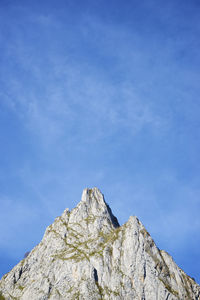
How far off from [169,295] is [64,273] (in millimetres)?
61657

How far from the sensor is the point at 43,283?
194m

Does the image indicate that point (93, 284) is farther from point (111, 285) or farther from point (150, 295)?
point (150, 295)

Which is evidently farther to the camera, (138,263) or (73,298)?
(138,263)

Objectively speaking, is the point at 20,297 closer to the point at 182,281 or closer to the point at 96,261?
the point at 96,261

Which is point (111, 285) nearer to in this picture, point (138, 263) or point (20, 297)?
point (138, 263)

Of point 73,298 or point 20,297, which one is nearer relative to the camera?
point 73,298

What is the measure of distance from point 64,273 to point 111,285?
1154 inches

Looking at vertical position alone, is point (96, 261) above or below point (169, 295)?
above

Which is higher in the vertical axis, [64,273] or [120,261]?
[120,261]

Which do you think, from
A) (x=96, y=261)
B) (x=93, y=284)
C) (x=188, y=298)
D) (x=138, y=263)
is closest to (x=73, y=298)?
(x=93, y=284)

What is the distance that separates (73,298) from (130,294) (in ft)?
103

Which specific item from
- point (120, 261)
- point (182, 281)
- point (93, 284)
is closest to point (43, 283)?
point (93, 284)

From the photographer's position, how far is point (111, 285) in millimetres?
187000

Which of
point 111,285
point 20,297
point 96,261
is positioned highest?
point 96,261
